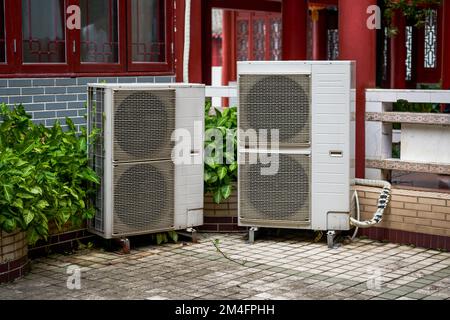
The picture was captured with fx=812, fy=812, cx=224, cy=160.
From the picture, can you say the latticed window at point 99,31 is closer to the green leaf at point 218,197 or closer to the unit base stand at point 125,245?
the green leaf at point 218,197

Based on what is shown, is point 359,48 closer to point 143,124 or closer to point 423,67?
point 143,124

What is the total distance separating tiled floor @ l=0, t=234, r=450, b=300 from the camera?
233 inches

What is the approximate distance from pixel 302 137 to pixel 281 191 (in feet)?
1.77

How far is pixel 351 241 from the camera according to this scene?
774 cm

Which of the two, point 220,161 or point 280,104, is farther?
point 220,161

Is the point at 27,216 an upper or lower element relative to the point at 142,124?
lower

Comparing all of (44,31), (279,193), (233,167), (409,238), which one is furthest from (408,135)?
(44,31)

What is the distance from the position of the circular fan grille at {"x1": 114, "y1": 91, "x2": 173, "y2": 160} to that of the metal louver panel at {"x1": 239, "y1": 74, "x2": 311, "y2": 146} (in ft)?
2.51

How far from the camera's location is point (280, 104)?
746 centimetres

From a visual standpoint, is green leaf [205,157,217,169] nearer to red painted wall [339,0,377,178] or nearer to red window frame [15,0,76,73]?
red painted wall [339,0,377,178]

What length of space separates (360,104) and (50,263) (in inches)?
132

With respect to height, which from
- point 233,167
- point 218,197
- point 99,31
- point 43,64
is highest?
point 99,31

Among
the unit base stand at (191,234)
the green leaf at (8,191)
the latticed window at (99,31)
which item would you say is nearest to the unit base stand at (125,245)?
the unit base stand at (191,234)

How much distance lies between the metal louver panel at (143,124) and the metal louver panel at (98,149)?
157 millimetres
